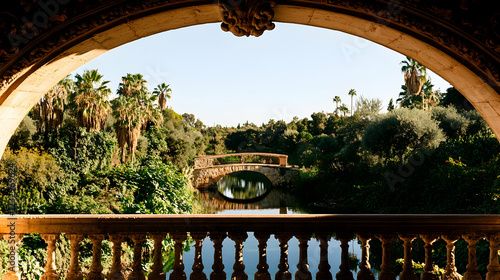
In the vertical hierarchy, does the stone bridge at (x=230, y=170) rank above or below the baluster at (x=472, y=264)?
above

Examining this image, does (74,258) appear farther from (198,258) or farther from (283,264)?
(283,264)

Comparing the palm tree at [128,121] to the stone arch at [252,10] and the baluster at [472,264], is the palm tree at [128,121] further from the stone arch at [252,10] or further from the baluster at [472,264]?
the baluster at [472,264]

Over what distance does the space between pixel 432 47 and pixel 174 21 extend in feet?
6.12

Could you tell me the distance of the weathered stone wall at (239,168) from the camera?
22828 mm

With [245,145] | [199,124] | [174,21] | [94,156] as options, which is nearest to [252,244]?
[94,156]

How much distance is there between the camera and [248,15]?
2.31 meters

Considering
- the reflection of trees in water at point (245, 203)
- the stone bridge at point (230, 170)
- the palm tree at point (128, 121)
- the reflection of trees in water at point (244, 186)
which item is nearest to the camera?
the palm tree at point (128, 121)

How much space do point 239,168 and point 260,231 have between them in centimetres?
2237

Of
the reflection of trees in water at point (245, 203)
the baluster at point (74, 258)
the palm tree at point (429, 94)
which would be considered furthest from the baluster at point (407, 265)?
the palm tree at point (429, 94)

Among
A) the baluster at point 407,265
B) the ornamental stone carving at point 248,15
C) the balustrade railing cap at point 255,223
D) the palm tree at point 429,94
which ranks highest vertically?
the palm tree at point 429,94

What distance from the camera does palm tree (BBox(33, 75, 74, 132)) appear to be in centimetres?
1207

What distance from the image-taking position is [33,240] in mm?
7141

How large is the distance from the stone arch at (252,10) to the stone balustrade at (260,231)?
794mm

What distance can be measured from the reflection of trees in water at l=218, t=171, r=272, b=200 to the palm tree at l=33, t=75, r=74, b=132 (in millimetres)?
14178
